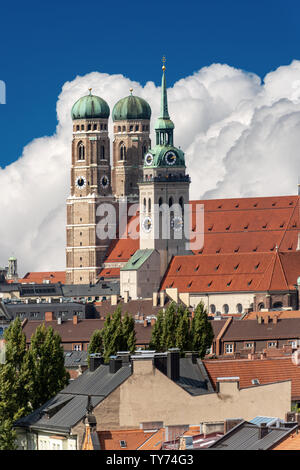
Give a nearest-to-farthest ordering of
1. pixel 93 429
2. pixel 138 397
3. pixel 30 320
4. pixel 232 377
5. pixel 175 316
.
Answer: pixel 93 429 → pixel 138 397 → pixel 232 377 → pixel 175 316 → pixel 30 320

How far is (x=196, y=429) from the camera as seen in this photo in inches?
2589

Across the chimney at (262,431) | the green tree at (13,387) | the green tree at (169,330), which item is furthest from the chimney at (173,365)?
the green tree at (169,330)

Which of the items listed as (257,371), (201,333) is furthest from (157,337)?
(257,371)

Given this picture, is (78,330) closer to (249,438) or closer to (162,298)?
(162,298)

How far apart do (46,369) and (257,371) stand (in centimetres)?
1381

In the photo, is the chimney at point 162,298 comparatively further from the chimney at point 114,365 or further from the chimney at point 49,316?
the chimney at point 114,365

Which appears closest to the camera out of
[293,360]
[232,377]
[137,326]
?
[232,377]

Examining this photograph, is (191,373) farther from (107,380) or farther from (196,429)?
(196,429)

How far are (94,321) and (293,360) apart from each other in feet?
215

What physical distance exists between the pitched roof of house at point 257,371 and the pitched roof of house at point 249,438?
2155 centimetres

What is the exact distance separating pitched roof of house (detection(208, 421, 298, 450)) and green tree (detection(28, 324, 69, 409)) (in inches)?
1265

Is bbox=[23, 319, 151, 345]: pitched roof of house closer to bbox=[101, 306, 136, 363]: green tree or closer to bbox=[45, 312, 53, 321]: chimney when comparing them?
bbox=[45, 312, 53, 321]: chimney

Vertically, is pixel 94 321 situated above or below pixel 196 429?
above
